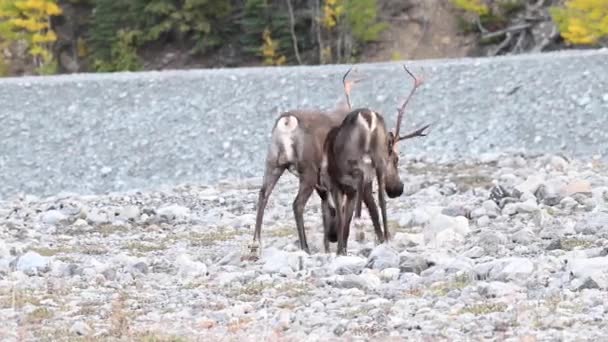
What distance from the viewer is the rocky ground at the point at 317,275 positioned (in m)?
8.63

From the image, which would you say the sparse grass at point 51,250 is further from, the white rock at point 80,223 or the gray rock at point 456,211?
the gray rock at point 456,211

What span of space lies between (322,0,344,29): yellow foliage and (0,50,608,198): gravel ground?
16.8 meters

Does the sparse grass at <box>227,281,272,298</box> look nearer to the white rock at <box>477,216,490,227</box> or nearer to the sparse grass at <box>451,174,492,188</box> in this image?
the white rock at <box>477,216,490,227</box>

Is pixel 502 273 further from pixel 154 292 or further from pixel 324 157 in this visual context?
pixel 324 157

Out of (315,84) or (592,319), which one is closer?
(592,319)

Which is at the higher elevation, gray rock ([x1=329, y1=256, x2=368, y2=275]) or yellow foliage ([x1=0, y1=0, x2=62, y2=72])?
gray rock ([x1=329, y1=256, x2=368, y2=275])

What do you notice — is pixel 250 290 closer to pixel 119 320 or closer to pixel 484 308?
pixel 119 320

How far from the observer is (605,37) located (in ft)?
130

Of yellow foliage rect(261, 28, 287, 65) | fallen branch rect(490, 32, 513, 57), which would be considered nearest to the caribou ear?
fallen branch rect(490, 32, 513, 57)

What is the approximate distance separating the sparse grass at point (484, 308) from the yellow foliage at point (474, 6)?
38.3 meters

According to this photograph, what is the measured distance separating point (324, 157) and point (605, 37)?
2789 centimetres

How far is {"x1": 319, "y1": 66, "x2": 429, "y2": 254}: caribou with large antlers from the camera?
1320cm

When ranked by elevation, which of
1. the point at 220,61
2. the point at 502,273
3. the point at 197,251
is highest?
the point at 502,273

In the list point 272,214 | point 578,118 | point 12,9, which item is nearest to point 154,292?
point 272,214
